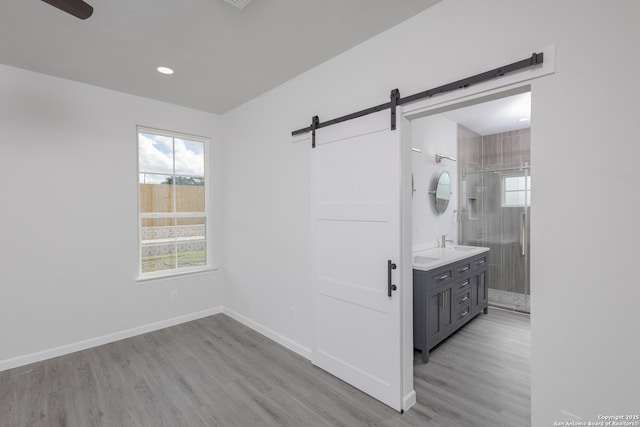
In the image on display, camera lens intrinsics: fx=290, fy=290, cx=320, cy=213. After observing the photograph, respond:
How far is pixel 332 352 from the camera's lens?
2.61 metres

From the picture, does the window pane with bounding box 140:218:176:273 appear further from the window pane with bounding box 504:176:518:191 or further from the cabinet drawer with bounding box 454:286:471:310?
the window pane with bounding box 504:176:518:191

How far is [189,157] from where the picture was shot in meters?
4.04

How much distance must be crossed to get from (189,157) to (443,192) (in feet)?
11.9

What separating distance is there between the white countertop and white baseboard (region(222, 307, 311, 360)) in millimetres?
1409

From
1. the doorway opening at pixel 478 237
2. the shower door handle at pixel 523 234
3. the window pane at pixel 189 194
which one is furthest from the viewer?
the shower door handle at pixel 523 234

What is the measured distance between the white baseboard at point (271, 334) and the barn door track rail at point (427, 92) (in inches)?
80.5

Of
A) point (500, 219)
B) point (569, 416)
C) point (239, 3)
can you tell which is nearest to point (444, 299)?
point (569, 416)

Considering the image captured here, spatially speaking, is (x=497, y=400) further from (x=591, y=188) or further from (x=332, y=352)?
(x=591, y=188)

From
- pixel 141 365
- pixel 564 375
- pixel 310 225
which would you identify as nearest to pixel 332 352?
pixel 310 225

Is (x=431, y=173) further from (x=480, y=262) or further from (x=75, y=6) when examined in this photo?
(x=75, y=6)

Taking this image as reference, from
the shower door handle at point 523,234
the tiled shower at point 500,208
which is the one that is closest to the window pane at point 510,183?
the tiled shower at point 500,208

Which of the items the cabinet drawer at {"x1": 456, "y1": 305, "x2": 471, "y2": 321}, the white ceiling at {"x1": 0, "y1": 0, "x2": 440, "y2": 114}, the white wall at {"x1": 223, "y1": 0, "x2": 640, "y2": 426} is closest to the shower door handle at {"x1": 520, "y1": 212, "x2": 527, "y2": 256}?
the cabinet drawer at {"x1": 456, "y1": 305, "x2": 471, "y2": 321}

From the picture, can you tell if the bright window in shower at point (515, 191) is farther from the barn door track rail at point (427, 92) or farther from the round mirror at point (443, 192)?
the barn door track rail at point (427, 92)

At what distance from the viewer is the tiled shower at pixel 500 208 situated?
4543mm
